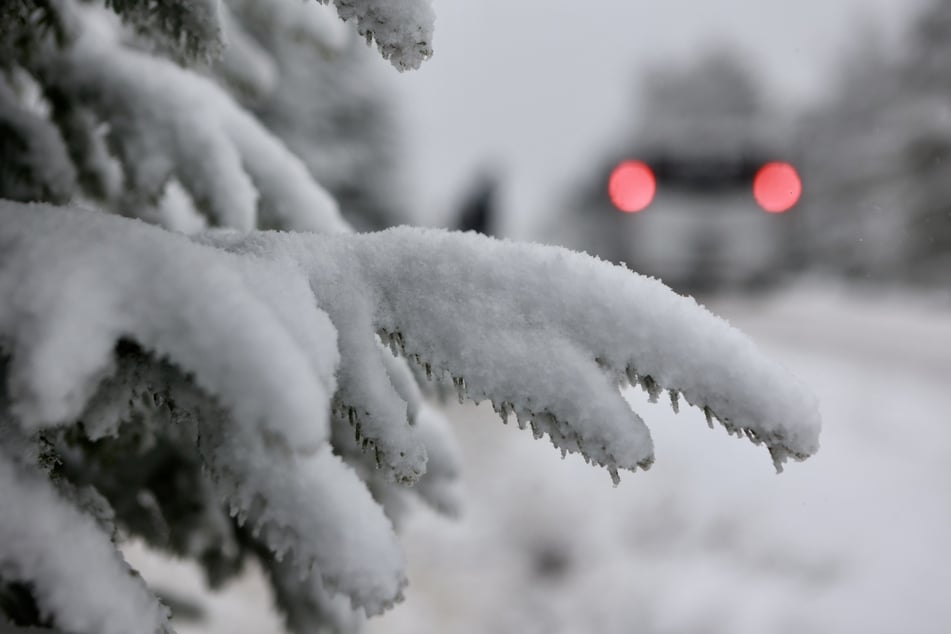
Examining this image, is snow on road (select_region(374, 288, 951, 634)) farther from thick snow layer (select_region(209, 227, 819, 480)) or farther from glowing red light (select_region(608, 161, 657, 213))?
glowing red light (select_region(608, 161, 657, 213))

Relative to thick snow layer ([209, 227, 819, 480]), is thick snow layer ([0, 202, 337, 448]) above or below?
below

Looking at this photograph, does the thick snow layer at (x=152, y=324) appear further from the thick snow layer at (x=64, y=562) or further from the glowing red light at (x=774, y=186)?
the glowing red light at (x=774, y=186)

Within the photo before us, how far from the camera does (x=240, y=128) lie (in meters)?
1.98

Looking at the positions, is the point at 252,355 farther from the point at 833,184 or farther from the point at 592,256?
the point at 833,184

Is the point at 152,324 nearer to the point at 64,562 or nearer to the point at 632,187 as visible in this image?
the point at 64,562

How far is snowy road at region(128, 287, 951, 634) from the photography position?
15.9 feet

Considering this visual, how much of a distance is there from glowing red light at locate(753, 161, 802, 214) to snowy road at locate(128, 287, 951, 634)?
17.9ft

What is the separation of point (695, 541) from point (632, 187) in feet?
28.5

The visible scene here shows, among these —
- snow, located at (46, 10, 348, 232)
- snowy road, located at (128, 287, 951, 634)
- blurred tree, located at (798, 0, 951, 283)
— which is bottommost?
snow, located at (46, 10, 348, 232)

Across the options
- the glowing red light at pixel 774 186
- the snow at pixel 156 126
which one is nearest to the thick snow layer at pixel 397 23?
the snow at pixel 156 126

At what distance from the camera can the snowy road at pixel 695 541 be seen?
485 centimetres

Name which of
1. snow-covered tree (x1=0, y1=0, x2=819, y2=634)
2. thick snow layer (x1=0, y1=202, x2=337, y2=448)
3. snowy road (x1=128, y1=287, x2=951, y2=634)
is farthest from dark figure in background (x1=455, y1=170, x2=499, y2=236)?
thick snow layer (x1=0, y1=202, x2=337, y2=448)

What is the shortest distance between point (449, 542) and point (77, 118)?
203 inches

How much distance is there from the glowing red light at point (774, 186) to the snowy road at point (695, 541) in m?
5.46
